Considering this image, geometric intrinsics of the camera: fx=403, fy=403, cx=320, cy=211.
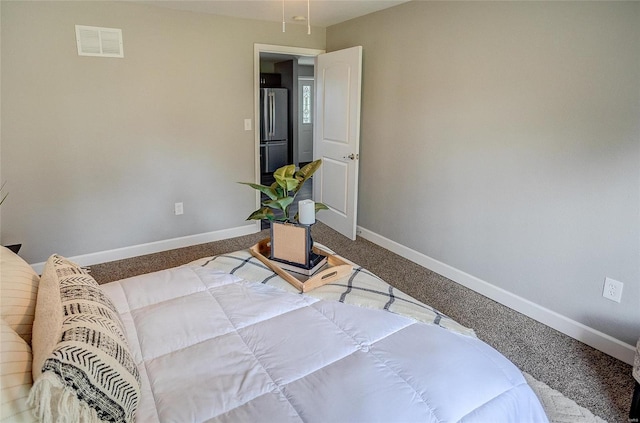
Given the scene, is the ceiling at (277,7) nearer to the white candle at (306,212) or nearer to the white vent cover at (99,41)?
the white vent cover at (99,41)

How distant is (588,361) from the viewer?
2250mm

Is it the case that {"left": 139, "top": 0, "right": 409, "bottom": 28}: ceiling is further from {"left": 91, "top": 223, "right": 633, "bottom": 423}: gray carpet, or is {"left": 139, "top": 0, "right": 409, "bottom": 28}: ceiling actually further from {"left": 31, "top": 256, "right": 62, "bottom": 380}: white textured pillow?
{"left": 31, "top": 256, "right": 62, "bottom": 380}: white textured pillow

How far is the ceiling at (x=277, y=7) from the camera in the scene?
3277 millimetres

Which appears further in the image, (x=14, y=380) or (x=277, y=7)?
(x=277, y=7)

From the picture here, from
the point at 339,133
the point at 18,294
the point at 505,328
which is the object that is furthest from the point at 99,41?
the point at 505,328

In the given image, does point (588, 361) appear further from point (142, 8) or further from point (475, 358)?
point (142, 8)

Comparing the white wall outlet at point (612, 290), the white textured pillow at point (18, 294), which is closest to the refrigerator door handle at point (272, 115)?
the white wall outlet at point (612, 290)

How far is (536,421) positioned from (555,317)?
1.60 metres

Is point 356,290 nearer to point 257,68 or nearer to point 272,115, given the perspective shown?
point 257,68

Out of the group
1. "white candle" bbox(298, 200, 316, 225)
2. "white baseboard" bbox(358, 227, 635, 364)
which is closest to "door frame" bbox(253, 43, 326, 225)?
"white baseboard" bbox(358, 227, 635, 364)

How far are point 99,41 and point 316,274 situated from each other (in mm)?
2770

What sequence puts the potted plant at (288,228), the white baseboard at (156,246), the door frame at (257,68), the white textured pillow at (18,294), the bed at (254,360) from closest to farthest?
the bed at (254,360)
the white textured pillow at (18,294)
the potted plant at (288,228)
the white baseboard at (156,246)
the door frame at (257,68)

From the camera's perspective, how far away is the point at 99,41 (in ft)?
10.6

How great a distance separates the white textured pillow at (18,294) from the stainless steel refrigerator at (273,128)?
6.11 meters
